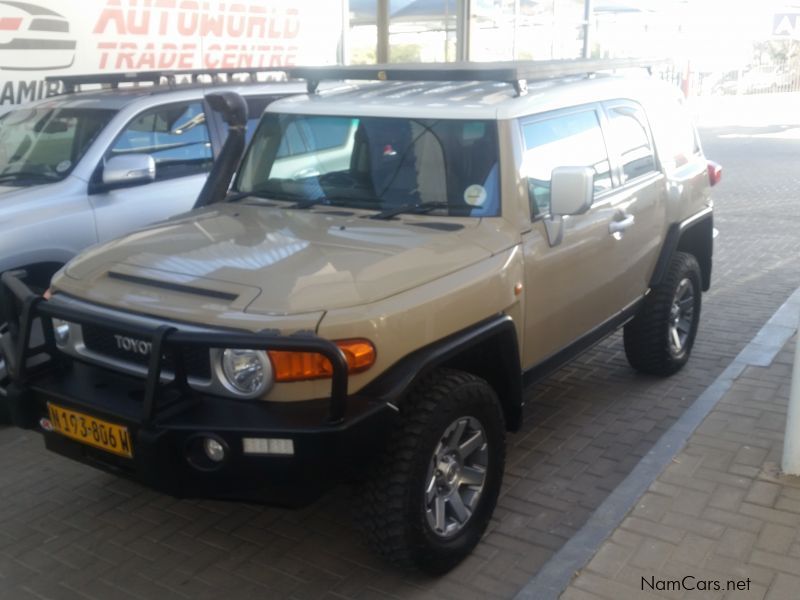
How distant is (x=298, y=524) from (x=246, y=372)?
120 cm

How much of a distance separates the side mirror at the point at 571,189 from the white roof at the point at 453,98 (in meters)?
0.42

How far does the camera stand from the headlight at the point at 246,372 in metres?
3.38

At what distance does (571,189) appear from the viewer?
4.20 m

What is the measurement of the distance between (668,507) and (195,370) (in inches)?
84.7

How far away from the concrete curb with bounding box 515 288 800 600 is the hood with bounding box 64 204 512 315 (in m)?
1.26

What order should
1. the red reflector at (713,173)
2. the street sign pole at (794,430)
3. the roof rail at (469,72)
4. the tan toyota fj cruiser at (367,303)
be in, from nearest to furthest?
the tan toyota fj cruiser at (367,303) < the street sign pole at (794,430) < the roof rail at (469,72) < the red reflector at (713,173)

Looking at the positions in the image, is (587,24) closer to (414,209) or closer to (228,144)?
(228,144)

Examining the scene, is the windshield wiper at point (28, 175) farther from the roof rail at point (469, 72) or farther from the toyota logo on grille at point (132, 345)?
the toyota logo on grille at point (132, 345)

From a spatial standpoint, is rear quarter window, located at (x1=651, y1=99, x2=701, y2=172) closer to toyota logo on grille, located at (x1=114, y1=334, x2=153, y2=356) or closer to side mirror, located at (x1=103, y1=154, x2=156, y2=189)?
side mirror, located at (x1=103, y1=154, x2=156, y2=189)

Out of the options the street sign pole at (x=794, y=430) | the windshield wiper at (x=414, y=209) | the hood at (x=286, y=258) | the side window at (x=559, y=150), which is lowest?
the street sign pole at (x=794, y=430)

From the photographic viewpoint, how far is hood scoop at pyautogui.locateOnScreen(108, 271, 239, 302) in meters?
3.54

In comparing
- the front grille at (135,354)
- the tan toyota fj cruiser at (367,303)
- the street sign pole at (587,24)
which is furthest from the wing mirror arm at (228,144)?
the street sign pole at (587,24)

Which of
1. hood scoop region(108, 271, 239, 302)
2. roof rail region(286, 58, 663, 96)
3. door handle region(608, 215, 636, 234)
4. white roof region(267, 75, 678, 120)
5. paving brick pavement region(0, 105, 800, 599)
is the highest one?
roof rail region(286, 58, 663, 96)

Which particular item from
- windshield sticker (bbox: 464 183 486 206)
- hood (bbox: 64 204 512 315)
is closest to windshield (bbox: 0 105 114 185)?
hood (bbox: 64 204 512 315)
